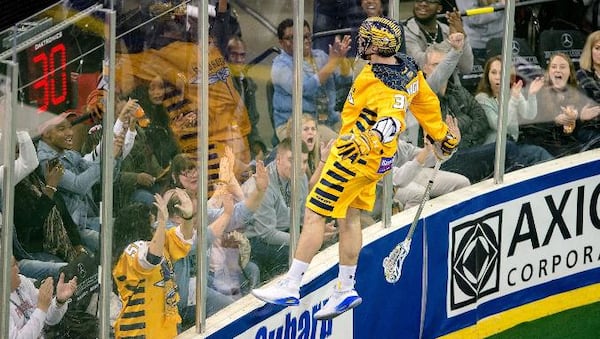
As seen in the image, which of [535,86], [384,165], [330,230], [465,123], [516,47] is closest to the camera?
[384,165]

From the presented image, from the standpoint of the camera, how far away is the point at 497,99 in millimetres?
10023

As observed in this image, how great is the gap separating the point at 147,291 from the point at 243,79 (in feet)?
4.08

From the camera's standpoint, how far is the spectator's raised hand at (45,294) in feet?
23.2

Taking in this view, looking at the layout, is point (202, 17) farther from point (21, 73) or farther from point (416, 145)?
point (416, 145)

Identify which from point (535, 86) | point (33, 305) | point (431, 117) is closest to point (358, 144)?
point (431, 117)

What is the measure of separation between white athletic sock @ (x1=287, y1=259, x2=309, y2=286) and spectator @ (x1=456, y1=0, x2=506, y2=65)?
265cm

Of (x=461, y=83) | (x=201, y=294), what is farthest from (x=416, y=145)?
Result: (x=201, y=294)

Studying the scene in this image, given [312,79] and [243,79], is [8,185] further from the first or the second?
[312,79]

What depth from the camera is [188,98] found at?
25.4 feet

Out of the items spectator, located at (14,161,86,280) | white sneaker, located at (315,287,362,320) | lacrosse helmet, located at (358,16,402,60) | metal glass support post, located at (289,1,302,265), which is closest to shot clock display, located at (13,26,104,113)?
spectator, located at (14,161,86,280)

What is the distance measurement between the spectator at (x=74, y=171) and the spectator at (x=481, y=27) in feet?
10.1

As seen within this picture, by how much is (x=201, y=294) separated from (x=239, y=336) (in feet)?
1.15

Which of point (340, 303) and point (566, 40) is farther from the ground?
point (566, 40)

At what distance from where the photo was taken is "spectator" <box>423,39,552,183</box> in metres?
9.44
